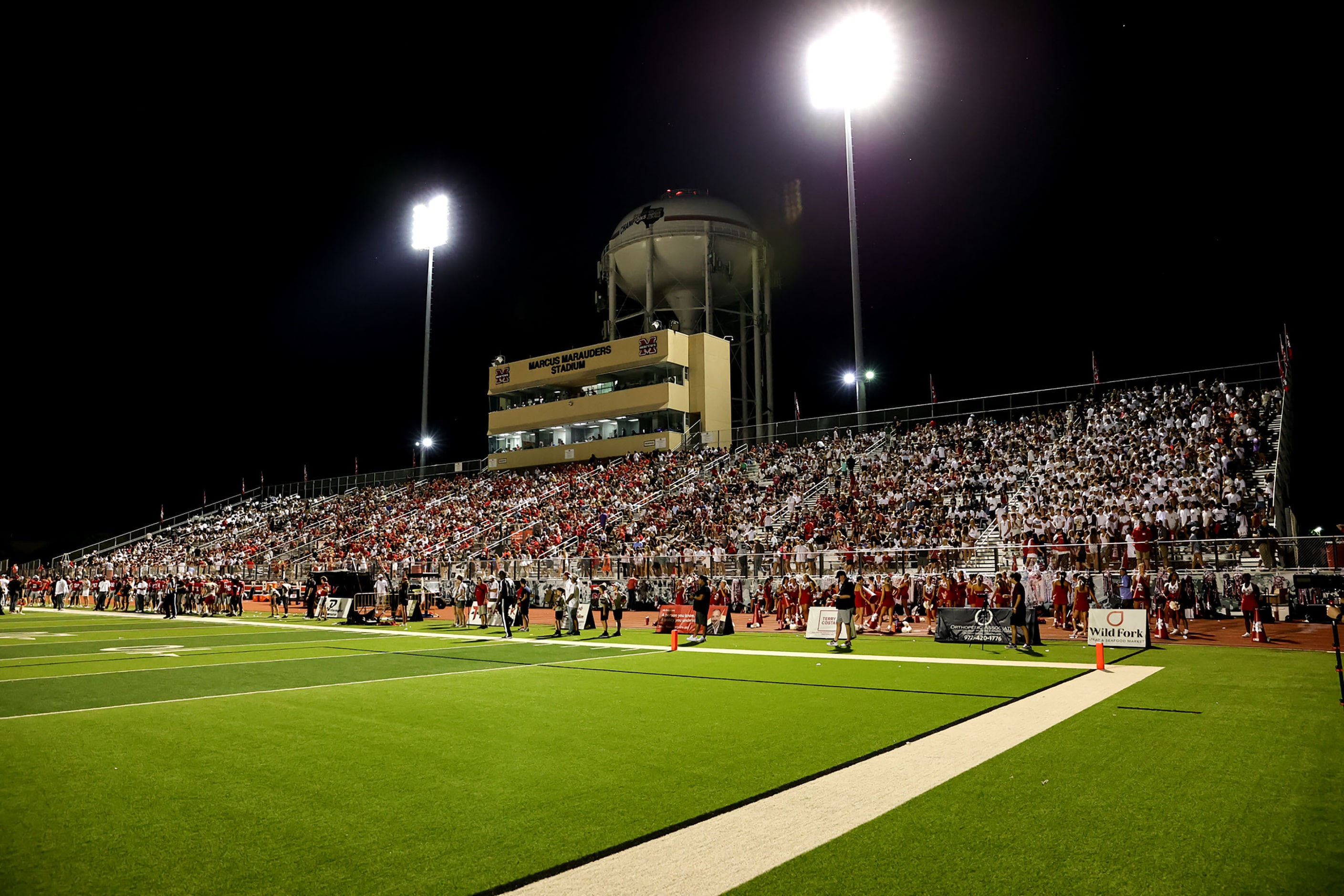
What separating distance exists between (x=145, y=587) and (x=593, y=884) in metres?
40.5

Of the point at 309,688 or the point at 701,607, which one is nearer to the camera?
the point at 309,688

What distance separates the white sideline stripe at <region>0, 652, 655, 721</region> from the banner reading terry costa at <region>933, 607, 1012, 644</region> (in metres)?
7.55

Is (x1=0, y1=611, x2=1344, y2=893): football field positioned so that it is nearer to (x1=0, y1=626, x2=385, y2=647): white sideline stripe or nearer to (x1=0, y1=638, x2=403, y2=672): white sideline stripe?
(x1=0, y1=638, x2=403, y2=672): white sideline stripe

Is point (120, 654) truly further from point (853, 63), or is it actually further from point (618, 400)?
point (618, 400)

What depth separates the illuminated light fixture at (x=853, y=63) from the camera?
1149 inches

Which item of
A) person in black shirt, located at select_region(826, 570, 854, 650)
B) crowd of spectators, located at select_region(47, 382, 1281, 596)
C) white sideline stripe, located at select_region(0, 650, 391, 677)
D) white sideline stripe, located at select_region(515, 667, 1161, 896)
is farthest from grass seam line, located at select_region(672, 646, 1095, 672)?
crowd of spectators, located at select_region(47, 382, 1281, 596)

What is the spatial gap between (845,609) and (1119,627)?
18.7 ft

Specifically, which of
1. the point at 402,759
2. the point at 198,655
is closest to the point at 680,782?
the point at 402,759

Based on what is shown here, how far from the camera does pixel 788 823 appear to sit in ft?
17.9

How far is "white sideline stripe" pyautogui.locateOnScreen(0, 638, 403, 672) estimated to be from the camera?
15.5 meters

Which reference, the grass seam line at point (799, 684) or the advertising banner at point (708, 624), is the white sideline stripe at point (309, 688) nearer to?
the grass seam line at point (799, 684)

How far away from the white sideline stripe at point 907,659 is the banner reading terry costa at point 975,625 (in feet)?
9.22

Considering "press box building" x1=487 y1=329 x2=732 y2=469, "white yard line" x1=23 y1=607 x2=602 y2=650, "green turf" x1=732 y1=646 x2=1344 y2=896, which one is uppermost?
"press box building" x1=487 y1=329 x2=732 y2=469

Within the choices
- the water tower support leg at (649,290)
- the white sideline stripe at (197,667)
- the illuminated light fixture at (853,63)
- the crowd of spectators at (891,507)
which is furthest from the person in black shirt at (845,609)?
the water tower support leg at (649,290)
